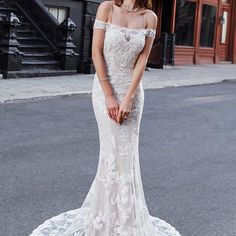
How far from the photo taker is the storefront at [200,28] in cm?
2498

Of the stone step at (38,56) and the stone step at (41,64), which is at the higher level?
the stone step at (38,56)

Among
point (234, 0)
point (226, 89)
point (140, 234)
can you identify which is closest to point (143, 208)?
point (140, 234)

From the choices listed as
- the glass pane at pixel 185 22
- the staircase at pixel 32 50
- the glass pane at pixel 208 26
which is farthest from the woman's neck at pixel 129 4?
the glass pane at pixel 208 26

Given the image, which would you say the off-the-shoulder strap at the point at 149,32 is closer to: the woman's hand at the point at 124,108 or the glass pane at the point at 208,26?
the woman's hand at the point at 124,108

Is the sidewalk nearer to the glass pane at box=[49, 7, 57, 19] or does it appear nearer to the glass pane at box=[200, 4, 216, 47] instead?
the glass pane at box=[49, 7, 57, 19]

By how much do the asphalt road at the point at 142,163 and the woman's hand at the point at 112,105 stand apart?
1381mm

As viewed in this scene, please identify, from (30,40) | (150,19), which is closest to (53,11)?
(30,40)

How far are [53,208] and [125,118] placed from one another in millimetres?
1695

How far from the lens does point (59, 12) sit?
64.5ft

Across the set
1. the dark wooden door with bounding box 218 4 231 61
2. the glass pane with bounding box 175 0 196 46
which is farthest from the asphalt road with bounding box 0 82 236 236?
the dark wooden door with bounding box 218 4 231 61

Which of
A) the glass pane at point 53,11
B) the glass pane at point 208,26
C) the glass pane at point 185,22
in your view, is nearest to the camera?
the glass pane at point 53,11

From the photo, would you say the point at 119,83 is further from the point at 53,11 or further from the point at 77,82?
the point at 53,11

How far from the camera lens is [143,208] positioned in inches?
172

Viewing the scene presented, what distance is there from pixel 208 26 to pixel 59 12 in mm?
10279
